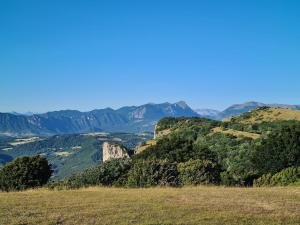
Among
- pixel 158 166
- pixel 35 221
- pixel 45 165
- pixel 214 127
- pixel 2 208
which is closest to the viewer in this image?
pixel 35 221

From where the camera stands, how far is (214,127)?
313ft

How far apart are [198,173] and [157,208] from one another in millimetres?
15068

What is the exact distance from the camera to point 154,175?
105 feet

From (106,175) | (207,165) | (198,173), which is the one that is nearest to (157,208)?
(198,173)

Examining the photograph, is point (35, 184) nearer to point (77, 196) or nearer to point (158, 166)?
point (158, 166)

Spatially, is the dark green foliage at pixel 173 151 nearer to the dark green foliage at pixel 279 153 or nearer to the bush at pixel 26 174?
the dark green foliage at pixel 279 153

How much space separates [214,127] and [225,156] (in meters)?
28.5

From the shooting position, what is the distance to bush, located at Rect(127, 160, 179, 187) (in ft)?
105

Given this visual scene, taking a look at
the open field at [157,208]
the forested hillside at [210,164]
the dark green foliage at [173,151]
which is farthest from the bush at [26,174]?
the open field at [157,208]

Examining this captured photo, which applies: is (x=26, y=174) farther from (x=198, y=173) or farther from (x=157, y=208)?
(x=157, y=208)

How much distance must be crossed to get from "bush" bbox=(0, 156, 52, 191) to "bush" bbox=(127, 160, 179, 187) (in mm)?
11759

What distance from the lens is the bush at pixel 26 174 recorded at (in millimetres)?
40750

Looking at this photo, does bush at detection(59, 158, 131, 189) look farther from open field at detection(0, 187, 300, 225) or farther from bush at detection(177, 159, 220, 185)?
open field at detection(0, 187, 300, 225)

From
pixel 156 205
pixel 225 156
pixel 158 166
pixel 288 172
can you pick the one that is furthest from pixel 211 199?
pixel 225 156
